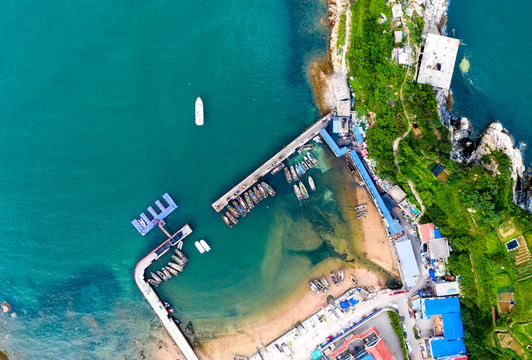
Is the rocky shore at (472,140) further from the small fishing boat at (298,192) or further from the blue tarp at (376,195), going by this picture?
the small fishing boat at (298,192)

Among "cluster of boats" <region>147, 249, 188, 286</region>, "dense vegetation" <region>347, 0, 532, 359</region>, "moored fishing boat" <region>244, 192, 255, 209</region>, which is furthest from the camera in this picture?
"cluster of boats" <region>147, 249, 188, 286</region>

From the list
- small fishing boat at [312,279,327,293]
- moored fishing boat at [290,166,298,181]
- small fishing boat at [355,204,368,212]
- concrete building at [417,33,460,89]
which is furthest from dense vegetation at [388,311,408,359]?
concrete building at [417,33,460,89]

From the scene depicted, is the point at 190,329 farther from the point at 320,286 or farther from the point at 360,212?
the point at 360,212

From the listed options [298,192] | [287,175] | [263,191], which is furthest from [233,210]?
[298,192]

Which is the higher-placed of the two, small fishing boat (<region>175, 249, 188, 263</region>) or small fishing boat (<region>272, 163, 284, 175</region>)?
small fishing boat (<region>272, 163, 284, 175</region>)

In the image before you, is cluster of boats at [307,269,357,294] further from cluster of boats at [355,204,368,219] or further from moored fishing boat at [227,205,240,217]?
moored fishing boat at [227,205,240,217]

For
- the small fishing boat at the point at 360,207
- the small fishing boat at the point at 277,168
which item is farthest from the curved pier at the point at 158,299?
the small fishing boat at the point at 360,207
